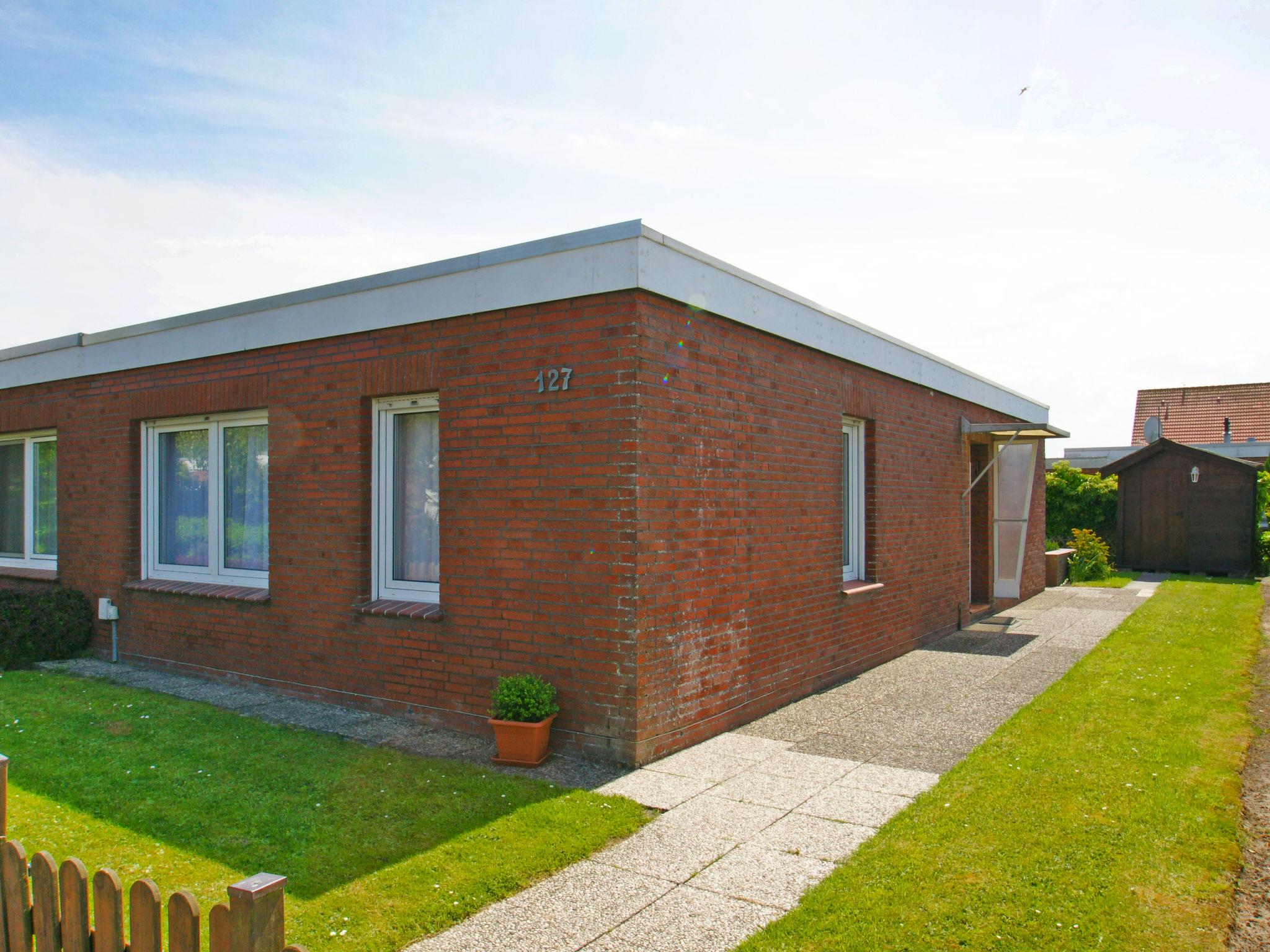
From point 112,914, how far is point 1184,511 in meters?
24.9

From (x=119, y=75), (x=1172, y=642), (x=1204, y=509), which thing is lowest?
(x=1172, y=642)

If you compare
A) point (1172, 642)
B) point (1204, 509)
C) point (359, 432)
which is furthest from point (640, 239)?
point (1204, 509)

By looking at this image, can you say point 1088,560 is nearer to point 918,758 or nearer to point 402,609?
point 918,758

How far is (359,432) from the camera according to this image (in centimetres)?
761

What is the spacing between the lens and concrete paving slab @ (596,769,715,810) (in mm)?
5387

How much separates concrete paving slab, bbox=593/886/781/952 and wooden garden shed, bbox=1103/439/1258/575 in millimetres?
22375

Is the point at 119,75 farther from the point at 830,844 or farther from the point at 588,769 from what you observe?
the point at 830,844

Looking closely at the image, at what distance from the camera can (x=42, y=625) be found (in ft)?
32.4

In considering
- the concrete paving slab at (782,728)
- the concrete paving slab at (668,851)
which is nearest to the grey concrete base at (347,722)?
the concrete paving slab at (668,851)

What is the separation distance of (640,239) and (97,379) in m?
7.35

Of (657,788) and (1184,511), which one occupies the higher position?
(1184,511)

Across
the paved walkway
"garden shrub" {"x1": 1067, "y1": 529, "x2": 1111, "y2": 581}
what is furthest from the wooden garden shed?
the paved walkway

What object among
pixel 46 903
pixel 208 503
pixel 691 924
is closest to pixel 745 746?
pixel 691 924

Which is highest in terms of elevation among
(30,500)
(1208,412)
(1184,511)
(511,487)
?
(1208,412)
